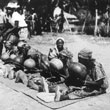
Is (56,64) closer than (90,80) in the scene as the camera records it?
No

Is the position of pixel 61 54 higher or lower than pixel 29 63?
higher

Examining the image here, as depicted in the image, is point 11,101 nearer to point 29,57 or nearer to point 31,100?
point 31,100

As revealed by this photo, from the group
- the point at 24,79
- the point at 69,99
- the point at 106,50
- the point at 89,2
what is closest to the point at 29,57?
the point at 24,79

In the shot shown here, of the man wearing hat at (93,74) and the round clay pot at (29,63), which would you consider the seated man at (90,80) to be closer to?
the man wearing hat at (93,74)

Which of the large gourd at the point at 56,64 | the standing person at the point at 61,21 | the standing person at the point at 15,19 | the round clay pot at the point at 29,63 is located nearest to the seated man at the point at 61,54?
the large gourd at the point at 56,64

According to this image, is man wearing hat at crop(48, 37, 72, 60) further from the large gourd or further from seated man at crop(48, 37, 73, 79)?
the large gourd

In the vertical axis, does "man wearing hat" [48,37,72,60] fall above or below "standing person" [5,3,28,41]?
below

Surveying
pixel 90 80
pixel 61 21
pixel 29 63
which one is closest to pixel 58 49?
pixel 29 63

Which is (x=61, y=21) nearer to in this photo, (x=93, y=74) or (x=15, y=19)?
(x=15, y=19)

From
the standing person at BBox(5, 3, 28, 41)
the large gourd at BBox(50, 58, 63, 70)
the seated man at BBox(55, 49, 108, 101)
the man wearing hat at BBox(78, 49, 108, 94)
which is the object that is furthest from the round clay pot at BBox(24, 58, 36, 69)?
the standing person at BBox(5, 3, 28, 41)

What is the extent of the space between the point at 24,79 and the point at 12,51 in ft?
8.53

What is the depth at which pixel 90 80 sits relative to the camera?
22.3ft

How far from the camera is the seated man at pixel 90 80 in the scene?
6.60 m

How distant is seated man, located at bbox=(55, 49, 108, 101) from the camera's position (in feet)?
21.6
